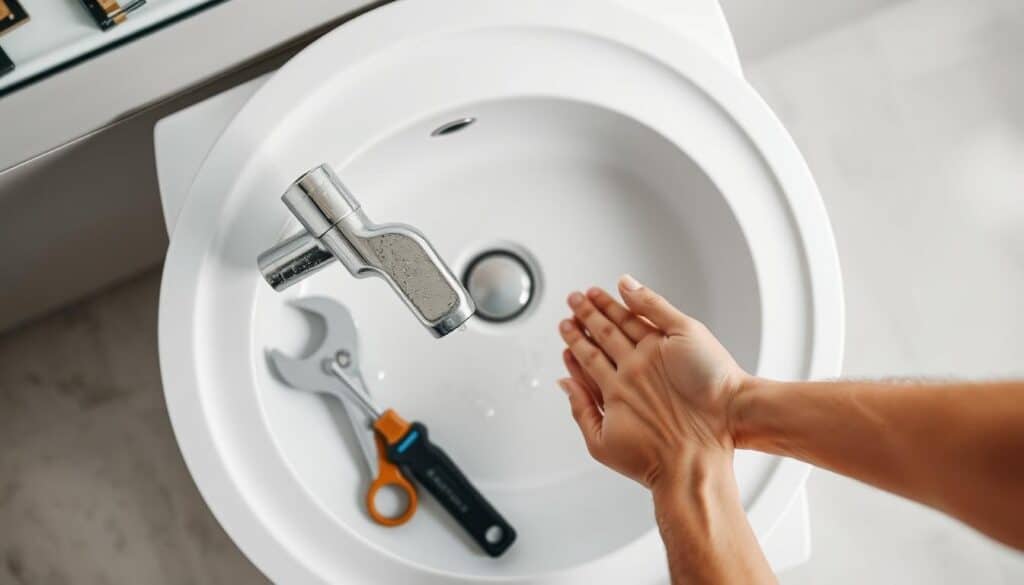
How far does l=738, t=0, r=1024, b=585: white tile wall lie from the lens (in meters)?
1.10

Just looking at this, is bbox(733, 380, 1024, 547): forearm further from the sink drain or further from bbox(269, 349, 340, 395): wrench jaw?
bbox(269, 349, 340, 395): wrench jaw

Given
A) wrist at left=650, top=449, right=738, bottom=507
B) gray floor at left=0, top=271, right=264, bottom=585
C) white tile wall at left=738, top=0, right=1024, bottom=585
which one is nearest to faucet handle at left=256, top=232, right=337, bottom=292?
wrist at left=650, top=449, right=738, bottom=507

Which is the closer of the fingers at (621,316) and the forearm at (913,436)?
the forearm at (913,436)

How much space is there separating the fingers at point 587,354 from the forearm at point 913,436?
0.10 m

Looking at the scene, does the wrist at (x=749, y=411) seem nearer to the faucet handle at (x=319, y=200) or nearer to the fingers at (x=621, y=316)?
the fingers at (x=621, y=316)

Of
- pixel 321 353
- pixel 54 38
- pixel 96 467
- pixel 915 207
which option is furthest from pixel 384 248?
pixel 915 207

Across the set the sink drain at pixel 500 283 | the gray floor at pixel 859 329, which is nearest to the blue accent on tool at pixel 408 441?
the sink drain at pixel 500 283

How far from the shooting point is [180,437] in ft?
1.96

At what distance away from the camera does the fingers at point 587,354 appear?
2.13 feet

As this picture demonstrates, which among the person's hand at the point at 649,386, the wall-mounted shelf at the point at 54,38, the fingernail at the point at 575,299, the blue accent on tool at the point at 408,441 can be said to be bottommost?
the person's hand at the point at 649,386

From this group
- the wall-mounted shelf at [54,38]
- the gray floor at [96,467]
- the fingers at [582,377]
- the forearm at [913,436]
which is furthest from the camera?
the gray floor at [96,467]

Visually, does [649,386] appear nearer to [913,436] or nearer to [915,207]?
[913,436]

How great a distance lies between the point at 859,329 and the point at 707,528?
0.66 m

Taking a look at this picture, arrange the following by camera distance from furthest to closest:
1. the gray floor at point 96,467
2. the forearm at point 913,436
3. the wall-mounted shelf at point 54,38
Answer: the gray floor at point 96,467 < the wall-mounted shelf at point 54,38 < the forearm at point 913,436
